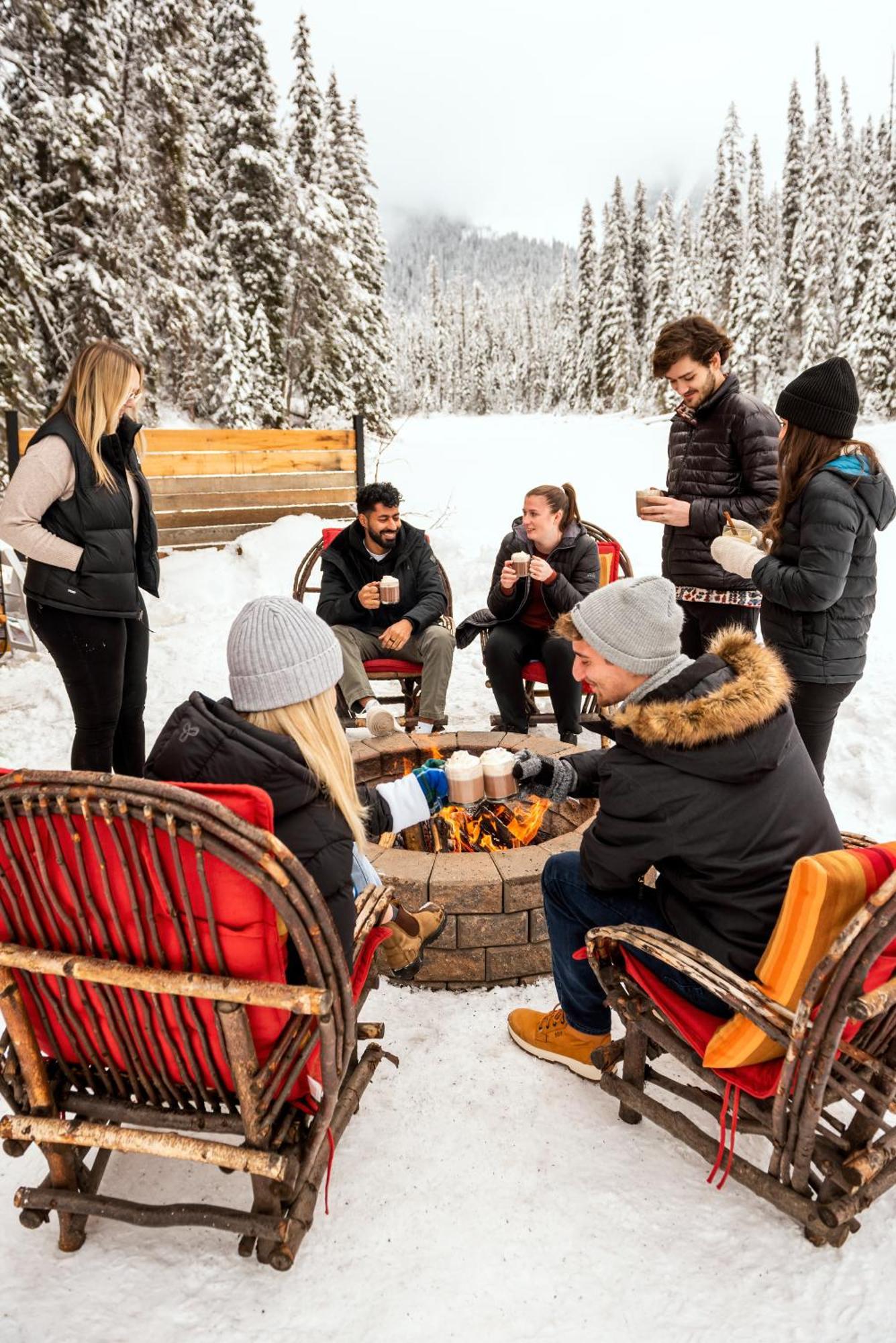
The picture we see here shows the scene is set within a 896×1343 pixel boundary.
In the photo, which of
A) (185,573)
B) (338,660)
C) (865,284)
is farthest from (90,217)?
(865,284)

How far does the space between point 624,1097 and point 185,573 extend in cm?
741

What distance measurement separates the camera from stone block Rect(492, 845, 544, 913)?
275 cm

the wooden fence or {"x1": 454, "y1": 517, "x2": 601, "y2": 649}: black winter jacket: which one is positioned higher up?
the wooden fence

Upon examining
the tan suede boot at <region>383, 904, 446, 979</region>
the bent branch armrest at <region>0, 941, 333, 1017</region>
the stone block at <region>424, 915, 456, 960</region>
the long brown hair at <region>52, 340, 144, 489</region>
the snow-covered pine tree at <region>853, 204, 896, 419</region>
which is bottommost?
the stone block at <region>424, 915, 456, 960</region>

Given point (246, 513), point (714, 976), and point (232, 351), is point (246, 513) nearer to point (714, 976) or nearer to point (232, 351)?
point (232, 351)

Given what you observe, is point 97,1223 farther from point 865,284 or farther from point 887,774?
point 865,284

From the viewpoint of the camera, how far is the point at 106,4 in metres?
10.9

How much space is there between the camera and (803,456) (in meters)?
2.82

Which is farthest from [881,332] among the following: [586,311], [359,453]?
[586,311]

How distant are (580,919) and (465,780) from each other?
95 cm

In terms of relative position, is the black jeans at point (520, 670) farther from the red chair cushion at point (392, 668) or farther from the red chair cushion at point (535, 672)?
the red chair cushion at point (392, 668)

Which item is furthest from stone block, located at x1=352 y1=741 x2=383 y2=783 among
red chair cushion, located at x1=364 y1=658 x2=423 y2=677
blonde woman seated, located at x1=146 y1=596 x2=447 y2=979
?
blonde woman seated, located at x1=146 y1=596 x2=447 y2=979

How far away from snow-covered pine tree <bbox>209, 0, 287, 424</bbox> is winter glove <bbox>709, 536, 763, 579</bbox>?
15341 millimetres

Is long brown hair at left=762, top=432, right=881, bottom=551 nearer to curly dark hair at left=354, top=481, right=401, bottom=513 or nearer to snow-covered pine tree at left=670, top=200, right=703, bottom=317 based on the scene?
curly dark hair at left=354, top=481, right=401, bottom=513
